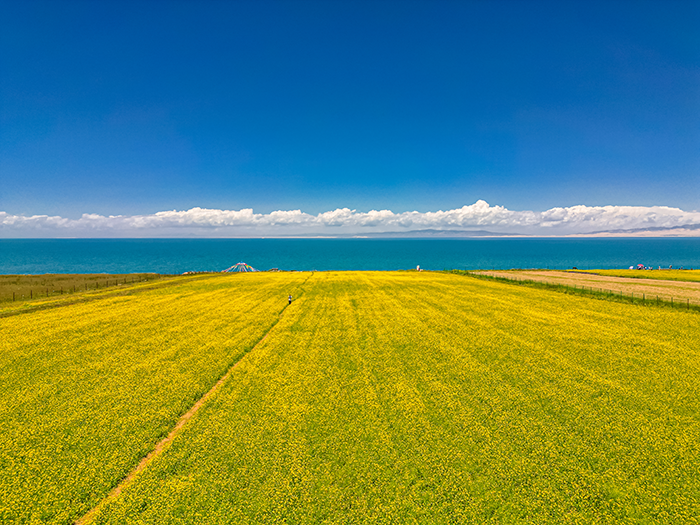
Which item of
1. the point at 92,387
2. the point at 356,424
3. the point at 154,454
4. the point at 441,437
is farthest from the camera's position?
the point at 92,387

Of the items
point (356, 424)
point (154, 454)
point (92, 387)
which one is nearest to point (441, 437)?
point (356, 424)

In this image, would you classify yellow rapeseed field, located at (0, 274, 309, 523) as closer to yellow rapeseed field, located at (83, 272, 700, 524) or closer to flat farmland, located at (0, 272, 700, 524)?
flat farmland, located at (0, 272, 700, 524)

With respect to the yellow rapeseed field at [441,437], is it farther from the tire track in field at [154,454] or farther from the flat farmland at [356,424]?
the tire track in field at [154,454]

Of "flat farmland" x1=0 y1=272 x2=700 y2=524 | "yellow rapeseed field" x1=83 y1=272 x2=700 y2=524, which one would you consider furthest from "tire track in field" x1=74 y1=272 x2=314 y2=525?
"yellow rapeseed field" x1=83 y1=272 x2=700 y2=524

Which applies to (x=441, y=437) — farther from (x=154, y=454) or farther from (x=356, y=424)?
(x=154, y=454)

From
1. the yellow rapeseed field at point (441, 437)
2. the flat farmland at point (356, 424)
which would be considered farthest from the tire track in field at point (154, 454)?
the yellow rapeseed field at point (441, 437)

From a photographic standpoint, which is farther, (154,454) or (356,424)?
(356,424)
